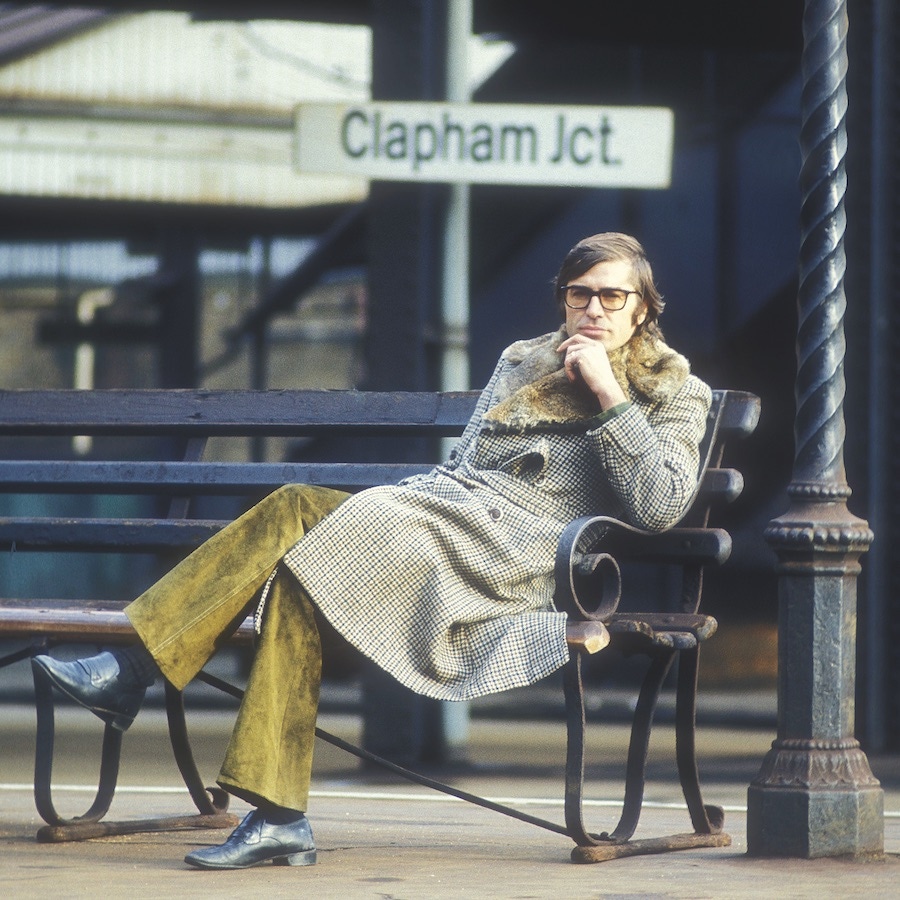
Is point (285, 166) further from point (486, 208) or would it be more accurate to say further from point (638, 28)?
point (638, 28)

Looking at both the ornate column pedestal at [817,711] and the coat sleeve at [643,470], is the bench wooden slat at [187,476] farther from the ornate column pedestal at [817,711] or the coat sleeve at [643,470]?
the ornate column pedestal at [817,711]

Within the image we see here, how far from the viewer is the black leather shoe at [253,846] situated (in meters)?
3.85

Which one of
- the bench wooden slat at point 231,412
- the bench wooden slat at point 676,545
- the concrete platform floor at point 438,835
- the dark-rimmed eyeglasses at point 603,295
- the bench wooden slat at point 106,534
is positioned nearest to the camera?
the concrete platform floor at point 438,835

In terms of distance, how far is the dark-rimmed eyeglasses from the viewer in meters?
4.26

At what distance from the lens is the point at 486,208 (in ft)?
25.1

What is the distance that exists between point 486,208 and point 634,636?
3.96 meters

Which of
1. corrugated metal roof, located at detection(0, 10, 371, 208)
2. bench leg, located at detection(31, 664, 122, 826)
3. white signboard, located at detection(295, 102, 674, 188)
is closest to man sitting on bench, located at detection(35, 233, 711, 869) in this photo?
bench leg, located at detection(31, 664, 122, 826)

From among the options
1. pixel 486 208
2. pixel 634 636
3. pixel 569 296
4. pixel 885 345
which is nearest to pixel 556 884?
pixel 634 636

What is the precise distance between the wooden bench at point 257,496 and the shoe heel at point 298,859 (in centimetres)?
25

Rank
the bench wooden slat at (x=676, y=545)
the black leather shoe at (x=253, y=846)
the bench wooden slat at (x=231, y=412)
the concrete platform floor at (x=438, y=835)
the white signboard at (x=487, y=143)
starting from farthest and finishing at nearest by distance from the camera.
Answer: the white signboard at (x=487, y=143) < the bench wooden slat at (x=231, y=412) < the bench wooden slat at (x=676, y=545) < the black leather shoe at (x=253, y=846) < the concrete platform floor at (x=438, y=835)

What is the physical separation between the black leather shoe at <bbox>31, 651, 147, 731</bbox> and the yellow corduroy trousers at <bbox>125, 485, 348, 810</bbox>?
161 millimetres

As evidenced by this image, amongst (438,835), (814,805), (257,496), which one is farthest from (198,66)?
(814,805)

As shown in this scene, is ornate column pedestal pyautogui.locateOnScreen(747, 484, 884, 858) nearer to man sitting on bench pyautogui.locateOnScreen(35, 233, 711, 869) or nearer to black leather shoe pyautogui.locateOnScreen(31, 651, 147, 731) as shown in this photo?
man sitting on bench pyautogui.locateOnScreen(35, 233, 711, 869)

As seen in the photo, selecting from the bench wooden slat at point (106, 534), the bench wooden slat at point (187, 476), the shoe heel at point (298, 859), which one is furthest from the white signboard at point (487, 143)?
the shoe heel at point (298, 859)
